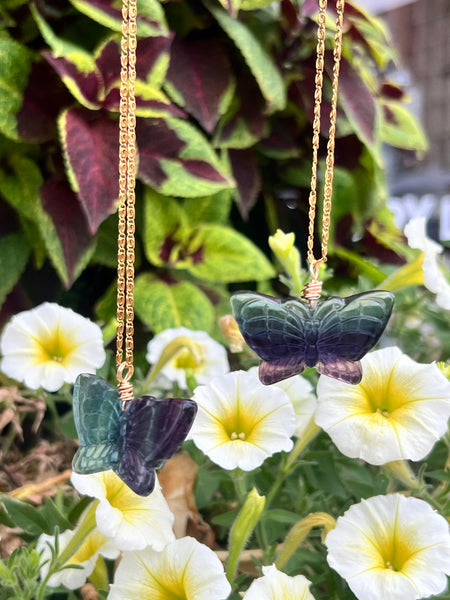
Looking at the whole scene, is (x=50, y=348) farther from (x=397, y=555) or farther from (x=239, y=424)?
(x=397, y=555)

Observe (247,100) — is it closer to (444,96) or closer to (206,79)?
(206,79)

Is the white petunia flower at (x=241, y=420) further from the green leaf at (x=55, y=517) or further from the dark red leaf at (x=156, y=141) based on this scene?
the dark red leaf at (x=156, y=141)

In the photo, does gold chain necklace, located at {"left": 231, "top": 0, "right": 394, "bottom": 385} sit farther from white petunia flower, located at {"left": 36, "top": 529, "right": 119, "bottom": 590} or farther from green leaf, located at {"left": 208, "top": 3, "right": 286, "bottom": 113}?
green leaf, located at {"left": 208, "top": 3, "right": 286, "bottom": 113}

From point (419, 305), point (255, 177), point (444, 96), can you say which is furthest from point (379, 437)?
point (444, 96)

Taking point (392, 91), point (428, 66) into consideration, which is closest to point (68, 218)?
point (392, 91)

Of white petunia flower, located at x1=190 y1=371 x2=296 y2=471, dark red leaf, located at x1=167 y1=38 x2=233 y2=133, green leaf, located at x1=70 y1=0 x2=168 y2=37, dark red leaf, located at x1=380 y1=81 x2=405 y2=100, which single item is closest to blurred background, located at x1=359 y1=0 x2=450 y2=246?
dark red leaf, located at x1=380 y1=81 x2=405 y2=100
